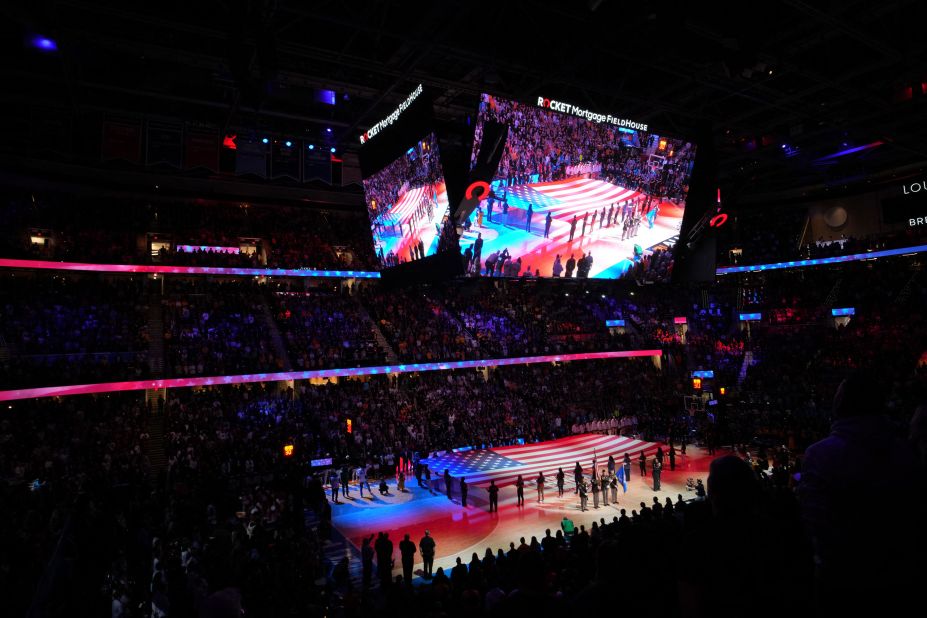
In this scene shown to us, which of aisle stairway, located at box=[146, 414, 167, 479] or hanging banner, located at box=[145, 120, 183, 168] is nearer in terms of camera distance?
aisle stairway, located at box=[146, 414, 167, 479]

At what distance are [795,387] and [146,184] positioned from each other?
38774 millimetres

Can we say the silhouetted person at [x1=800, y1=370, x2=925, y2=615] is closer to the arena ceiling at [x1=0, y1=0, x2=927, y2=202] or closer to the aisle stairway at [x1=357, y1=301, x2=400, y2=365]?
the arena ceiling at [x1=0, y1=0, x2=927, y2=202]

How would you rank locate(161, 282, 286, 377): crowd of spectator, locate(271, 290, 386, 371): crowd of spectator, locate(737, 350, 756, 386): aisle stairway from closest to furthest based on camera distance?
locate(161, 282, 286, 377): crowd of spectator
locate(271, 290, 386, 371): crowd of spectator
locate(737, 350, 756, 386): aisle stairway

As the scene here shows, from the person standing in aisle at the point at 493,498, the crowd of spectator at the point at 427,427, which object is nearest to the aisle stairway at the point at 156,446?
the crowd of spectator at the point at 427,427

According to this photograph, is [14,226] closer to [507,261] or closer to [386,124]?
[386,124]

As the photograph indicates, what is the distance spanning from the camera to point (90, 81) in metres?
22.6

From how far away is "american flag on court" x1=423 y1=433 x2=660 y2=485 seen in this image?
23266 mm

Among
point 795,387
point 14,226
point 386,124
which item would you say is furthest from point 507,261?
point 14,226

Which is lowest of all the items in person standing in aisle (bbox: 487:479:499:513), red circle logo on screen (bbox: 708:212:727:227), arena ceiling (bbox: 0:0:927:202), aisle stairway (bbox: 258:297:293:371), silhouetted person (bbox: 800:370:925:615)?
person standing in aisle (bbox: 487:479:499:513)

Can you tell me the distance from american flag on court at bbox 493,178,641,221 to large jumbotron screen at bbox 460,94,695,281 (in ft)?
0.12

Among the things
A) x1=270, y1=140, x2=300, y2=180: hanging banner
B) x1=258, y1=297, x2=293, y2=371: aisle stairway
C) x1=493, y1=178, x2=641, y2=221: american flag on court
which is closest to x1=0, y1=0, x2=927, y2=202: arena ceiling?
x1=270, y1=140, x2=300, y2=180: hanging banner

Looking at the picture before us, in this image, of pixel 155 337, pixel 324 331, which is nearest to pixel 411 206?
pixel 324 331

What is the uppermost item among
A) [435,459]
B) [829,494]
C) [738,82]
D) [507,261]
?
[738,82]

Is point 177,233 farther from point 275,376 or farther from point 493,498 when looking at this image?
point 493,498
